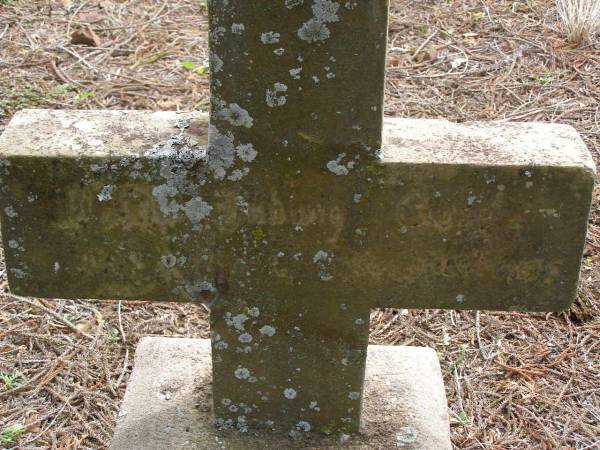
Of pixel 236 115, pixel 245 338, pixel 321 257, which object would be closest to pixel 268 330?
pixel 245 338

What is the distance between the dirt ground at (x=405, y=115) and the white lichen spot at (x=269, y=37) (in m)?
1.84

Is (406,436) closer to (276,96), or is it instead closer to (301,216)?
(301,216)

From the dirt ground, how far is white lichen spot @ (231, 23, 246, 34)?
1.83 m

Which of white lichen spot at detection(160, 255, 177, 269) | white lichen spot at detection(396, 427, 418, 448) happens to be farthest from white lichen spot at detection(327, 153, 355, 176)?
white lichen spot at detection(396, 427, 418, 448)

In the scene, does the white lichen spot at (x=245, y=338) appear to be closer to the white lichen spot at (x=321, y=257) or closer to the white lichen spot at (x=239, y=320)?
the white lichen spot at (x=239, y=320)

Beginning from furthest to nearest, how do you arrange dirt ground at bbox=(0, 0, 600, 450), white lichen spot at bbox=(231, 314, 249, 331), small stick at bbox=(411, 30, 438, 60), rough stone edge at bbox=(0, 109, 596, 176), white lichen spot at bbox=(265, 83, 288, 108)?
small stick at bbox=(411, 30, 438, 60) < dirt ground at bbox=(0, 0, 600, 450) < white lichen spot at bbox=(231, 314, 249, 331) < rough stone edge at bbox=(0, 109, 596, 176) < white lichen spot at bbox=(265, 83, 288, 108)

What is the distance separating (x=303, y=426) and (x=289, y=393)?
0.49 feet

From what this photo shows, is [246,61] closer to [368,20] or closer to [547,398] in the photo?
[368,20]

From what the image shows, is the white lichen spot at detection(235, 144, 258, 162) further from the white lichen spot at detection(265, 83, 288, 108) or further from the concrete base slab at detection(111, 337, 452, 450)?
the concrete base slab at detection(111, 337, 452, 450)

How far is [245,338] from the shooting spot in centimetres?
240

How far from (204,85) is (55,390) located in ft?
8.97

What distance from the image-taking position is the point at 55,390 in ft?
10.6

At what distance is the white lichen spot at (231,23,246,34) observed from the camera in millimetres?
1941

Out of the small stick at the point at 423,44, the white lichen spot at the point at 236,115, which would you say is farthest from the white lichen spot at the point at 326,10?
the small stick at the point at 423,44
